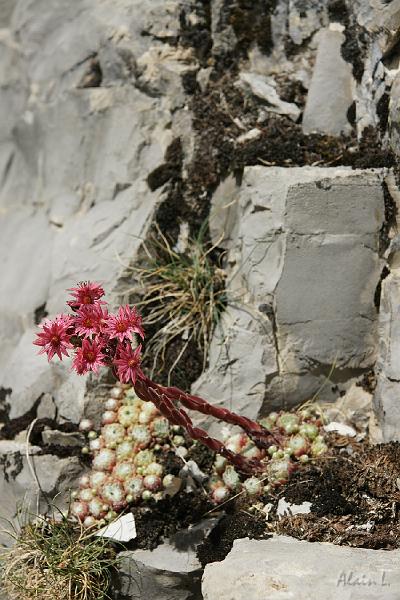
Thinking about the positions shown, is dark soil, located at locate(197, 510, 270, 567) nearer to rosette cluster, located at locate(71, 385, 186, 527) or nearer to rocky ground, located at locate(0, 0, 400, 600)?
rocky ground, located at locate(0, 0, 400, 600)

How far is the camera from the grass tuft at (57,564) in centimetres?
423

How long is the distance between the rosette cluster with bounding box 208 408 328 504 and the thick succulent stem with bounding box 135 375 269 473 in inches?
3.4

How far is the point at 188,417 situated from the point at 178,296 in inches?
51.7

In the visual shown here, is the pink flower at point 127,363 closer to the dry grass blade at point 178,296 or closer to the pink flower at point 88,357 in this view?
the pink flower at point 88,357

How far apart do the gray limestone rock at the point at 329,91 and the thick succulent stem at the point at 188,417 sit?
93.7 inches

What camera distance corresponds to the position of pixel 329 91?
548 cm

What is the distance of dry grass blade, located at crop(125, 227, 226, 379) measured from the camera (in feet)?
17.5

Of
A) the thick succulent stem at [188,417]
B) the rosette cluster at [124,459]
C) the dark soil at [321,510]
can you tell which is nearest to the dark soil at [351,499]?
the dark soil at [321,510]

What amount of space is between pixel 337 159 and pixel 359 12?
1108 millimetres

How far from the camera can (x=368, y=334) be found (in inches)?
197

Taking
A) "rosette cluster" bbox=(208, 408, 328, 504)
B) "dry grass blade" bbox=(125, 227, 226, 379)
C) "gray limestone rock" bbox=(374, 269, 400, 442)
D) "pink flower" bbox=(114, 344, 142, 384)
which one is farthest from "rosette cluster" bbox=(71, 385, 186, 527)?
"gray limestone rock" bbox=(374, 269, 400, 442)

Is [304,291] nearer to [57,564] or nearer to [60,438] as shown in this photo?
[60,438]

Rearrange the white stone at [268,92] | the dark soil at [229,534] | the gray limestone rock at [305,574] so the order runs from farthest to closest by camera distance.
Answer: the white stone at [268,92] → the dark soil at [229,534] → the gray limestone rock at [305,574]

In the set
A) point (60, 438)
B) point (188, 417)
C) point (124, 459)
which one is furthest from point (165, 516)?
point (60, 438)
